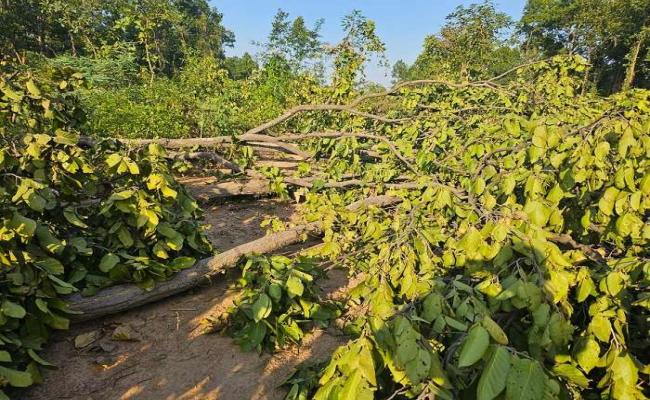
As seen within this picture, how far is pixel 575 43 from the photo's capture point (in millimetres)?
25781

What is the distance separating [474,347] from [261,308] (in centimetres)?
172

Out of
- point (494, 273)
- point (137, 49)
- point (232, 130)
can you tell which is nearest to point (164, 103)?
point (232, 130)

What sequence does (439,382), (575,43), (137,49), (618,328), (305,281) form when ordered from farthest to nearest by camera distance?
(575,43) < (137,49) < (305,281) < (618,328) < (439,382)

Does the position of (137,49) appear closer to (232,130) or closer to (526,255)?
(232,130)

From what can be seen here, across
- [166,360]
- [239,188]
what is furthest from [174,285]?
[239,188]

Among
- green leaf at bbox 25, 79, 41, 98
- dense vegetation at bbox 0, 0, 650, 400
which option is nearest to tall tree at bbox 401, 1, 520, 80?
dense vegetation at bbox 0, 0, 650, 400

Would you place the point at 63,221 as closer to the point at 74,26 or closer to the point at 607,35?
the point at 74,26

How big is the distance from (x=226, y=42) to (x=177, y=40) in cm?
3767

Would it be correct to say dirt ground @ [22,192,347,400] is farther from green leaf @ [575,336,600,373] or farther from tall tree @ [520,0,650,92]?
tall tree @ [520,0,650,92]

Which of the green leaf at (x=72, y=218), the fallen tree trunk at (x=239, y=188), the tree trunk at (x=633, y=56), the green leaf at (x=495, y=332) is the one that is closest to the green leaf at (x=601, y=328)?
the green leaf at (x=495, y=332)

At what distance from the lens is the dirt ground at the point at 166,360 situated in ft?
7.42

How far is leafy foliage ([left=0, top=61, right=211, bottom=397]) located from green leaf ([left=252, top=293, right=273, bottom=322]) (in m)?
0.78

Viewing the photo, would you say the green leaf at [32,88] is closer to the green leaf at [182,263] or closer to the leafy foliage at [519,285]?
the green leaf at [182,263]

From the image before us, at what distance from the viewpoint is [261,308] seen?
2.55 m
